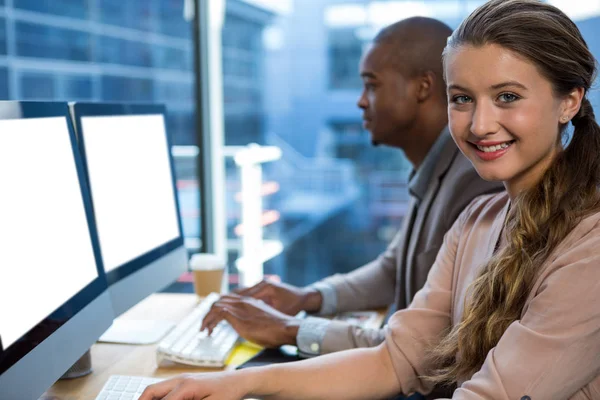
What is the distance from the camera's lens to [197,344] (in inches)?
51.8

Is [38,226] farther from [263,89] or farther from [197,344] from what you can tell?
[263,89]

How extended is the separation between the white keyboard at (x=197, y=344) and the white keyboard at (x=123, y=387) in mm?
154

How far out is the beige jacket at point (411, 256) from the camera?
1.35 meters

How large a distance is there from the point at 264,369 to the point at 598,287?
50cm

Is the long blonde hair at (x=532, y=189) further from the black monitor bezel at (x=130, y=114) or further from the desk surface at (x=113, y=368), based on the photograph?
the black monitor bezel at (x=130, y=114)

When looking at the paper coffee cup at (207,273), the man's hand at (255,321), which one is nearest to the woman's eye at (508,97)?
the man's hand at (255,321)

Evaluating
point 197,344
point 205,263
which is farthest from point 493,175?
point 205,263

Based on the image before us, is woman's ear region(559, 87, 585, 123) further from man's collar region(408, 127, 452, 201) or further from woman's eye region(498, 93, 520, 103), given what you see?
man's collar region(408, 127, 452, 201)

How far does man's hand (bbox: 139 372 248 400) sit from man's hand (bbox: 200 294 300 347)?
0.35 meters

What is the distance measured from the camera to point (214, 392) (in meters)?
0.97

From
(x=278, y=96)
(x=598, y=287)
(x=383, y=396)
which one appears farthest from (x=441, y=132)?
(x=278, y=96)

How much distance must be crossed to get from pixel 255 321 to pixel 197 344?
0.13 meters

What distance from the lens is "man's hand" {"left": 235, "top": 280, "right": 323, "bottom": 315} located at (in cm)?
157

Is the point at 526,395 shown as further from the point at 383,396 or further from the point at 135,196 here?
the point at 135,196
